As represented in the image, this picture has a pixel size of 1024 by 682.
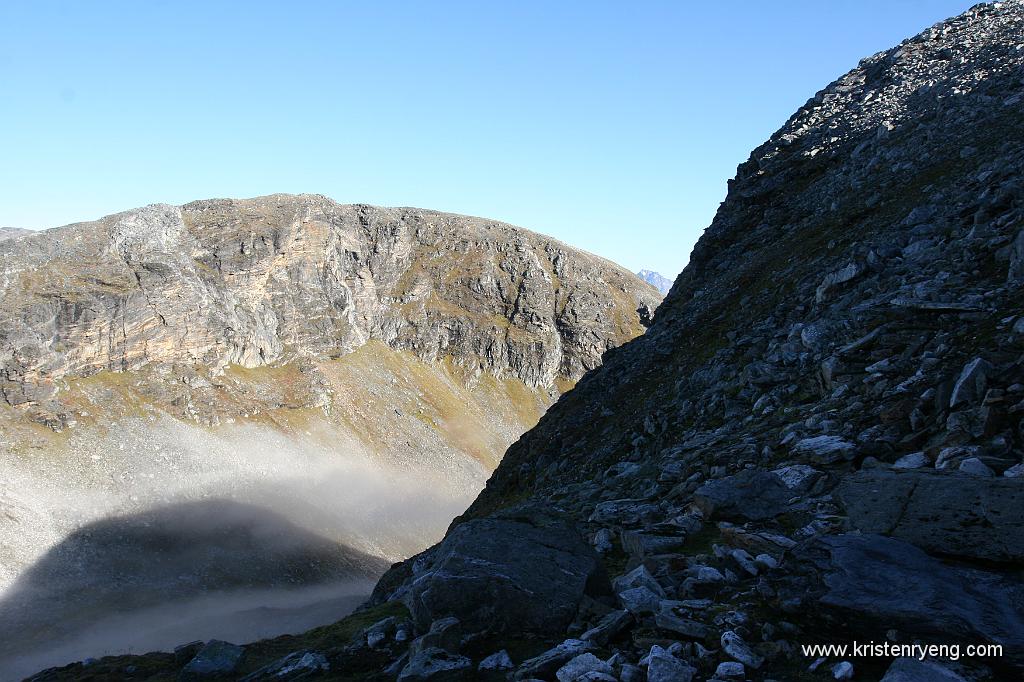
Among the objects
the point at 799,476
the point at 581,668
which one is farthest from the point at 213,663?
the point at 799,476

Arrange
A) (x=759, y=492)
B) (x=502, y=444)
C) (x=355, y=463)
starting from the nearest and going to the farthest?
(x=759, y=492) < (x=355, y=463) < (x=502, y=444)

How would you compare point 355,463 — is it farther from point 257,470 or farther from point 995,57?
point 995,57

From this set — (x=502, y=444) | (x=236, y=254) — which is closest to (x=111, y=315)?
(x=236, y=254)

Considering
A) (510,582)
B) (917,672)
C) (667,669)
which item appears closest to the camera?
(917,672)

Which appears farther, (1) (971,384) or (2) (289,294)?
(2) (289,294)

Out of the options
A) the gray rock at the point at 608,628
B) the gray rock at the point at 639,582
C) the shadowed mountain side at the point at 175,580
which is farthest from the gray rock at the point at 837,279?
→ the shadowed mountain side at the point at 175,580

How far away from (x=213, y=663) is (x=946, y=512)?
16.4m

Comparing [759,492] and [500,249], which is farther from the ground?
[500,249]

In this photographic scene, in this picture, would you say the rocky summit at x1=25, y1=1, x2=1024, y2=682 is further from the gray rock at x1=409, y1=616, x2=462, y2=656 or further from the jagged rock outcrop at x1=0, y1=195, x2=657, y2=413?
the jagged rock outcrop at x1=0, y1=195, x2=657, y2=413

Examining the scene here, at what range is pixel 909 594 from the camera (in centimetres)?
837

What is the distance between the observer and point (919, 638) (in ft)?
26.1

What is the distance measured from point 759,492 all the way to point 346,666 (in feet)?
31.3

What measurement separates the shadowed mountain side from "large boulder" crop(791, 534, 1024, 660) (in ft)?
209

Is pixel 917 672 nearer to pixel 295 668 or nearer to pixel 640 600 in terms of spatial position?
pixel 640 600
